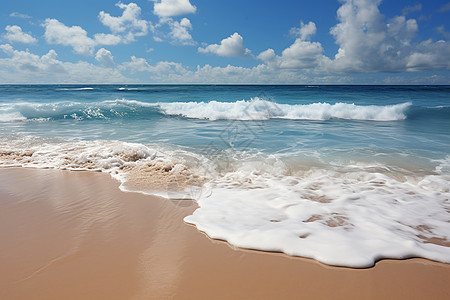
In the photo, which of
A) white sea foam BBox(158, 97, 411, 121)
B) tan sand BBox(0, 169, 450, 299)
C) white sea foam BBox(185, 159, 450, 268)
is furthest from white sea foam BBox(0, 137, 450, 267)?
white sea foam BBox(158, 97, 411, 121)

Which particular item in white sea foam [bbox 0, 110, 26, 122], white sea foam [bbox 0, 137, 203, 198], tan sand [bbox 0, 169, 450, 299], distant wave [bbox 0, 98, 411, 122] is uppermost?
distant wave [bbox 0, 98, 411, 122]

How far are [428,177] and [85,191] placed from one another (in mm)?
→ 6222

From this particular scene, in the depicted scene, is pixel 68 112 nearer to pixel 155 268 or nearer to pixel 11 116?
pixel 11 116

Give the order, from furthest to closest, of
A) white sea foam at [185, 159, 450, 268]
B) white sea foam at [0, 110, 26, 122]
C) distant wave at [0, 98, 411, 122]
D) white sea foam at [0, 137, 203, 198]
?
distant wave at [0, 98, 411, 122] < white sea foam at [0, 110, 26, 122] < white sea foam at [0, 137, 203, 198] < white sea foam at [185, 159, 450, 268]

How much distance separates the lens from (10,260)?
7.32ft

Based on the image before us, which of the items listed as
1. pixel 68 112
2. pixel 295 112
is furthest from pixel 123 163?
pixel 68 112

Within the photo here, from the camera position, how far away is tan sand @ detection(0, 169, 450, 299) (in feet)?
6.21

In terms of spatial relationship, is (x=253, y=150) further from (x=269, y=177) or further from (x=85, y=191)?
(x=85, y=191)

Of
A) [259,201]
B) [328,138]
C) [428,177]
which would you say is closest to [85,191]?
[259,201]

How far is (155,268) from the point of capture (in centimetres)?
215

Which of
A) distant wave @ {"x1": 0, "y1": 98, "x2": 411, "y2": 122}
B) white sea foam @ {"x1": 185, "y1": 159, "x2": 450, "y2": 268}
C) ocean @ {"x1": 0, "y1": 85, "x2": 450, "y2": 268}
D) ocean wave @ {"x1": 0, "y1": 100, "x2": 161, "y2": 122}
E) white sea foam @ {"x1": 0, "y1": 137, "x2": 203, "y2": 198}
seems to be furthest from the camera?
distant wave @ {"x1": 0, "y1": 98, "x2": 411, "y2": 122}

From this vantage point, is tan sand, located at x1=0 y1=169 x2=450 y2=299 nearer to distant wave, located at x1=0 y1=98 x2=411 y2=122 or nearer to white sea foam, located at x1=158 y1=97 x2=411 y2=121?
distant wave, located at x1=0 y1=98 x2=411 y2=122

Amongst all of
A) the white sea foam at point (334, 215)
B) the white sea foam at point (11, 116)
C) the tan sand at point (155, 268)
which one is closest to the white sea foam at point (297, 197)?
the white sea foam at point (334, 215)

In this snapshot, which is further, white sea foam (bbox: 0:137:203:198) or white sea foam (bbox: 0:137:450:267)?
white sea foam (bbox: 0:137:203:198)
